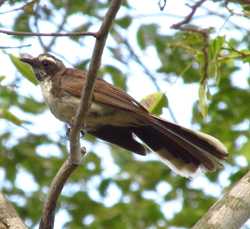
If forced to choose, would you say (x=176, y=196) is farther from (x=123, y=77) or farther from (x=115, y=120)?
(x=115, y=120)

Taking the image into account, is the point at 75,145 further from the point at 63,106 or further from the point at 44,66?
the point at 44,66

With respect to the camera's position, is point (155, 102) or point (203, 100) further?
point (155, 102)

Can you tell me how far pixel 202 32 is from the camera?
4371mm

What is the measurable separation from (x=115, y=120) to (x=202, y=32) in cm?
120

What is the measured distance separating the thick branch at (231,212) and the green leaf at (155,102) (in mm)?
1349

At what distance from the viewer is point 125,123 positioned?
474 centimetres

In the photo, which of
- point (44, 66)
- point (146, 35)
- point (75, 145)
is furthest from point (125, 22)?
point (75, 145)

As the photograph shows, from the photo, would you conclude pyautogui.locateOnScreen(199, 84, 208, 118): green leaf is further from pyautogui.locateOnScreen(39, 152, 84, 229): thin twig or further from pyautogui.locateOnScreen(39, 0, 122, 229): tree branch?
pyautogui.locateOnScreen(39, 152, 84, 229): thin twig

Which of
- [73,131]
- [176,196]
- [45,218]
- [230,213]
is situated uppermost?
[73,131]

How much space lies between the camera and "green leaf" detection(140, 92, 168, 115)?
4.46 m

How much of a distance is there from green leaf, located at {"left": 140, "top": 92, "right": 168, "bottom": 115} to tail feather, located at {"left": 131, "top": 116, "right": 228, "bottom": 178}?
0.09m

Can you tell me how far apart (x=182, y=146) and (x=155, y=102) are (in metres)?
→ 0.53

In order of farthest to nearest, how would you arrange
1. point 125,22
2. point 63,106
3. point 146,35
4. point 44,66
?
point 125,22, point 146,35, point 44,66, point 63,106

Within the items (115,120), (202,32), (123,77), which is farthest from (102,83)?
(123,77)
